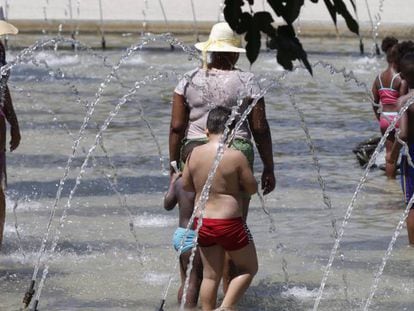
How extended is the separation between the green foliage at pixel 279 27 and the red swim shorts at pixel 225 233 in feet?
8.76

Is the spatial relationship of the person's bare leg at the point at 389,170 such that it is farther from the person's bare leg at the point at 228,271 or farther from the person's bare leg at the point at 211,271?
the person's bare leg at the point at 211,271

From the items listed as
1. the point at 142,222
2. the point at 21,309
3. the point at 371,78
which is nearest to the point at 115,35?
the point at 371,78

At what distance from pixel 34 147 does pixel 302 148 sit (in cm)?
271

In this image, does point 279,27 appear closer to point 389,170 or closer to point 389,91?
point 389,91

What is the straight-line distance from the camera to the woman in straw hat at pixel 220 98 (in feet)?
24.2

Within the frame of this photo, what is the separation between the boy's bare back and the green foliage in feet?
8.60

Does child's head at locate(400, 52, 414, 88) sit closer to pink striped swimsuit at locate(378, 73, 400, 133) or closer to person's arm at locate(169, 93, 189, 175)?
pink striped swimsuit at locate(378, 73, 400, 133)

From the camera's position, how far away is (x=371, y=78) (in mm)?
18797

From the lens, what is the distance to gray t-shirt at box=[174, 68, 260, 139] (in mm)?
7371

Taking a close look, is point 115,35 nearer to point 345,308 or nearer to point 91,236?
point 91,236

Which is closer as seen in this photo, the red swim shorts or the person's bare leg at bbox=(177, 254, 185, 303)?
the red swim shorts

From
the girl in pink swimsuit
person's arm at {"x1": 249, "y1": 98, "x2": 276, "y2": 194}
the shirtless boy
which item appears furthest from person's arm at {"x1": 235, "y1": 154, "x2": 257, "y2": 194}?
the girl in pink swimsuit

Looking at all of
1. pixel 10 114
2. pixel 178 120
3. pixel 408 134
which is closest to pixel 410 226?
pixel 408 134

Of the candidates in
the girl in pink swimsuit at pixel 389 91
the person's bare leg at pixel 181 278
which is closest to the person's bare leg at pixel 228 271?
the person's bare leg at pixel 181 278
